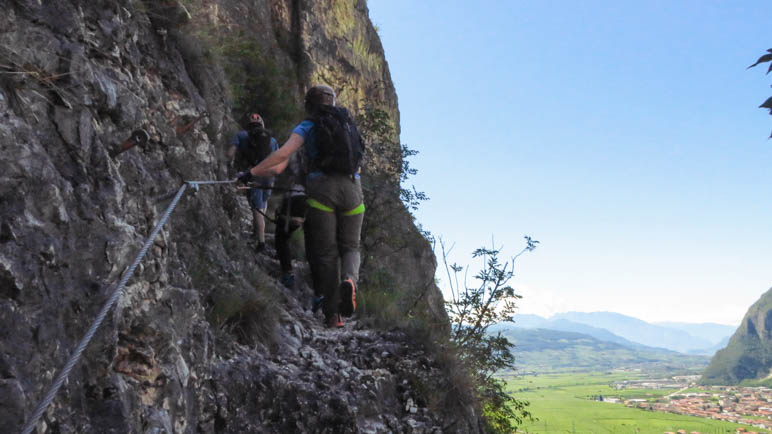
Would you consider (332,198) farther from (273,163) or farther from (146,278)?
(146,278)

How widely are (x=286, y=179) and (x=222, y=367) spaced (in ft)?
23.8

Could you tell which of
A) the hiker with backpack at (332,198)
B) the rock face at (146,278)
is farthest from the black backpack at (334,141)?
the rock face at (146,278)

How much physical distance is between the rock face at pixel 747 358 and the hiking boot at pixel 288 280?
199 m

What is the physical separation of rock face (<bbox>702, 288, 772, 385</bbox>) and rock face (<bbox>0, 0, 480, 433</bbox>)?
200 m

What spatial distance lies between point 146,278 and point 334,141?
7.06 feet

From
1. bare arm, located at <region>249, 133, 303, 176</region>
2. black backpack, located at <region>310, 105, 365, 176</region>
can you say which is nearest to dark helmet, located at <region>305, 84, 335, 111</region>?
black backpack, located at <region>310, 105, 365, 176</region>

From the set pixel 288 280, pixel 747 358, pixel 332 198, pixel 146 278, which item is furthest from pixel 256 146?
pixel 747 358

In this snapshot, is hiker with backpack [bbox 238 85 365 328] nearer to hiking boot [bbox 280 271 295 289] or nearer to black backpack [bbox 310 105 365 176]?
black backpack [bbox 310 105 365 176]

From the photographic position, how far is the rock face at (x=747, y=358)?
167 meters

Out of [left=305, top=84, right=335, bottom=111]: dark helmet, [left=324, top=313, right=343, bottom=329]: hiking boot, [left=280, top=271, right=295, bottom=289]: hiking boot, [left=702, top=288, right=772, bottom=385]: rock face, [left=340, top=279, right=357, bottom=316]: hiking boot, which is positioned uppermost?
[left=305, top=84, right=335, bottom=111]: dark helmet

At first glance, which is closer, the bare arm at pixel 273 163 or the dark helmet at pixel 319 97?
the bare arm at pixel 273 163

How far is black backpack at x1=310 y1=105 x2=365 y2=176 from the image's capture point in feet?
14.9

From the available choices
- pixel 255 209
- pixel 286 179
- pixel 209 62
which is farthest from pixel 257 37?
pixel 255 209

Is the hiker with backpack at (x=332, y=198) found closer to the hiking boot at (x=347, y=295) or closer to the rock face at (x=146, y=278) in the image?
the hiking boot at (x=347, y=295)
